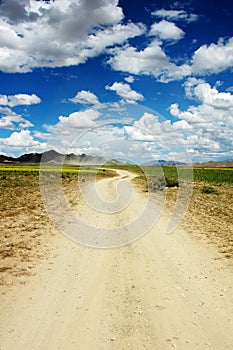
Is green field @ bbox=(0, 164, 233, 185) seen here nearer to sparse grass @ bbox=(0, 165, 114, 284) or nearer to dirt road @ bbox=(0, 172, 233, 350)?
sparse grass @ bbox=(0, 165, 114, 284)

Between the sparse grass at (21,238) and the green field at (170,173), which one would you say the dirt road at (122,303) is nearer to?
the sparse grass at (21,238)

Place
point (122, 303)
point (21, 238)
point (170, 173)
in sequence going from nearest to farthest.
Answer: point (122, 303), point (21, 238), point (170, 173)

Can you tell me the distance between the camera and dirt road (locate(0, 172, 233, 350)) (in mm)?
4977

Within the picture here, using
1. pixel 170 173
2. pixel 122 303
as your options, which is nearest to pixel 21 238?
pixel 122 303

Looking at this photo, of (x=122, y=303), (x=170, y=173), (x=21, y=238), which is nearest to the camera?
(x=122, y=303)

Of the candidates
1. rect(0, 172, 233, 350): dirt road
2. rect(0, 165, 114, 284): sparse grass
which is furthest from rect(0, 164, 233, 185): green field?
rect(0, 172, 233, 350): dirt road

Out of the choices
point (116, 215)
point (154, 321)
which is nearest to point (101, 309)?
point (154, 321)

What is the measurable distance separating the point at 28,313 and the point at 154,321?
223 centimetres

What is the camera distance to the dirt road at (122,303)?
4977 millimetres

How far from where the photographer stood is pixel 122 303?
614cm

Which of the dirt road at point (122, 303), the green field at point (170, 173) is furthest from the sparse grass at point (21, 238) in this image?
the green field at point (170, 173)

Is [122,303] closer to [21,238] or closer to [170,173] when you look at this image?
[21,238]

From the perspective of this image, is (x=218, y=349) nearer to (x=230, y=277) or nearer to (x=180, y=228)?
(x=230, y=277)

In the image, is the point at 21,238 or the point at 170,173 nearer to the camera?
the point at 21,238
